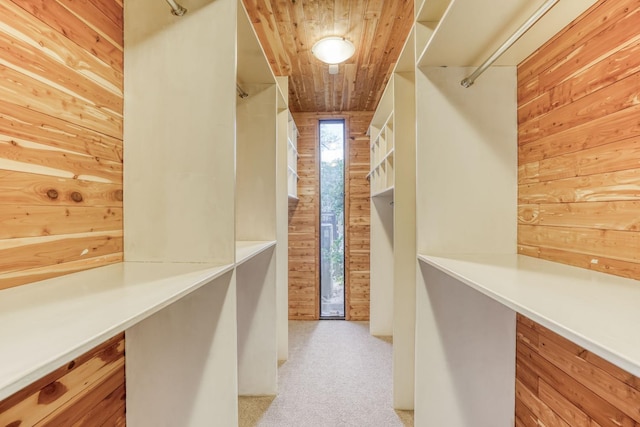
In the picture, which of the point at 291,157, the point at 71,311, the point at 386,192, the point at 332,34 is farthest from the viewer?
the point at 291,157

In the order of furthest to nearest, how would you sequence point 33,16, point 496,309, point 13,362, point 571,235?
point 496,309 → point 571,235 → point 33,16 → point 13,362

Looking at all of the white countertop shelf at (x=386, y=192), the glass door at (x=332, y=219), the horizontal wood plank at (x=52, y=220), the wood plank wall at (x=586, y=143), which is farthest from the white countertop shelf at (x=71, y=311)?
the glass door at (x=332, y=219)

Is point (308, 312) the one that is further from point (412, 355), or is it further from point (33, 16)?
point (33, 16)

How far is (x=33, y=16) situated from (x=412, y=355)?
2.30 m

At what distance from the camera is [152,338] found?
117 centimetres

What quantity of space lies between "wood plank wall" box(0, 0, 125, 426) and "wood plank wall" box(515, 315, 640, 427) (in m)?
1.60

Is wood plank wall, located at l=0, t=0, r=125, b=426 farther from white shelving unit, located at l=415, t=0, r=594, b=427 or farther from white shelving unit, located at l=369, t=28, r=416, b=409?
white shelving unit, located at l=369, t=28, r=416, b=409

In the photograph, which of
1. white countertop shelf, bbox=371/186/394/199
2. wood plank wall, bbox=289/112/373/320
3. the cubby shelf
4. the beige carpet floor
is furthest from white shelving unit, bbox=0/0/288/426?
wood plank wall, bbox=289/112/373/320

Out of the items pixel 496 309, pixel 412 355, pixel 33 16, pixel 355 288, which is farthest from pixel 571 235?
pixel 355 288

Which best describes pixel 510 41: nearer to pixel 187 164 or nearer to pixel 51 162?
pixel 187 164

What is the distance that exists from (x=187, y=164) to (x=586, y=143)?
1402 mm

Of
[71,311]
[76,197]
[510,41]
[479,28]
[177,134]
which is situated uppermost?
[479,28]

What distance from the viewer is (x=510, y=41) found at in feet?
3.39

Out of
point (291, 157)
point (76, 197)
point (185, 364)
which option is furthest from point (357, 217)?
point (76, 197)
